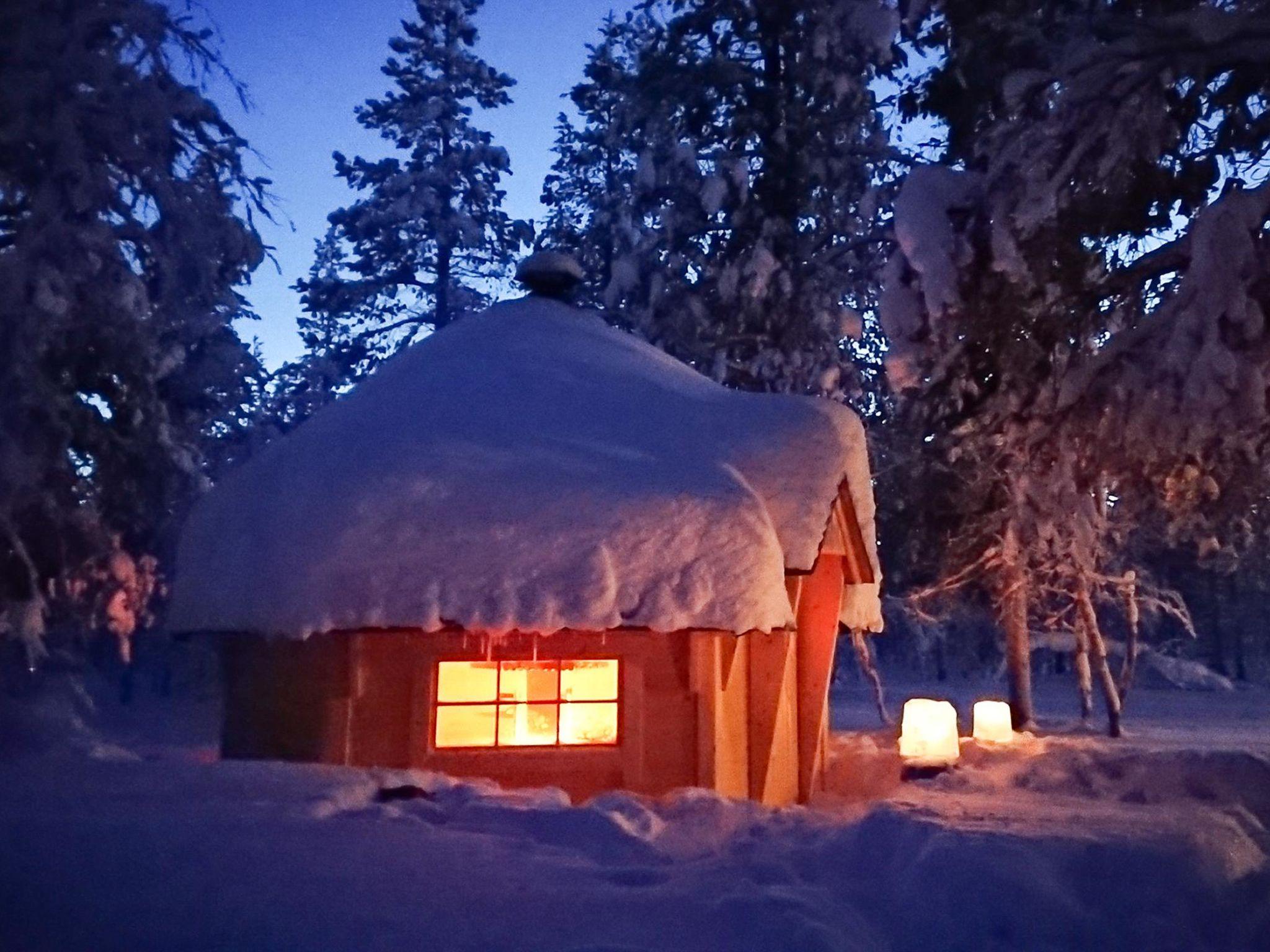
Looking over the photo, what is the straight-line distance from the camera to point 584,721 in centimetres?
1020

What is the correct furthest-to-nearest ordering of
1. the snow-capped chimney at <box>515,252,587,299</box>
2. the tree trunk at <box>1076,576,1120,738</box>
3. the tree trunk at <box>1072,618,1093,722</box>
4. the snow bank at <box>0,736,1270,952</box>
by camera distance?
1. the tree trunk at <box>1072,618,1093,722</box>
2. the tree trunk at <box>1076,576,1120,738</box>
3. the snow-capped chimney at <box>515,252,587,299</box>
4. the snow bank at <box>0,736,1270,952</box>

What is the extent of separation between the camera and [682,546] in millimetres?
9422

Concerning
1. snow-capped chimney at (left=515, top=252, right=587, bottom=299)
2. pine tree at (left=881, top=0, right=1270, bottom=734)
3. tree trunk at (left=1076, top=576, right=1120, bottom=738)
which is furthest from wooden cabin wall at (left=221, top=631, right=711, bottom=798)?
tree trunk at (left=1076, top=576, right=1120, bottom=738)

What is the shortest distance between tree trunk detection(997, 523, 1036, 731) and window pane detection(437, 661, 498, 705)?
9.78 metres

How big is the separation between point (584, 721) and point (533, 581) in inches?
65.7

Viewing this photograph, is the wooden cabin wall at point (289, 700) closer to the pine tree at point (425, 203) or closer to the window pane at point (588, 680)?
the window pane at point (588, 680)

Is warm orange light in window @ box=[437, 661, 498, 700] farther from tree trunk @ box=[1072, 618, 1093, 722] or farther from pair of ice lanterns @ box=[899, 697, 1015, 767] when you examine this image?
tree trunk @ box=[1072, 618, 1093, 722]

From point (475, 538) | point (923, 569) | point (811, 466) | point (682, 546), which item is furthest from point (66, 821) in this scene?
point (923, 569)

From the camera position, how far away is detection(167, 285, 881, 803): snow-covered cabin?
30.4ft

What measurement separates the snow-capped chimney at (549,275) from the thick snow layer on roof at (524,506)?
5.87 feet

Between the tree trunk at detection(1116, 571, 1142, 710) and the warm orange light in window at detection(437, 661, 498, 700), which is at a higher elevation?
the tree trunk at detection(1116, 571, 1142, 710)

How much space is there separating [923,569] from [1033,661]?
3609cm

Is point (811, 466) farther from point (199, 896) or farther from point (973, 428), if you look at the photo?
point (199, 896)

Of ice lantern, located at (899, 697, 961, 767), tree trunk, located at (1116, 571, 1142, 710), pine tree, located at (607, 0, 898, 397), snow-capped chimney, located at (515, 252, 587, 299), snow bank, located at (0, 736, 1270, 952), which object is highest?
pine tree, located at (607, 0, 898, 397)
